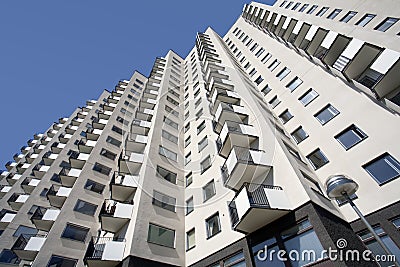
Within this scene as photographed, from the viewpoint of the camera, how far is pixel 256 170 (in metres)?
13.2

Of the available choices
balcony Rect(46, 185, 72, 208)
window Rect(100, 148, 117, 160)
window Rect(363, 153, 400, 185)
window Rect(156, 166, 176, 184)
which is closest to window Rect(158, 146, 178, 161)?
window Rect(156, 166, 176, 184)

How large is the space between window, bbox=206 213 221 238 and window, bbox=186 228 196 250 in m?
1.33

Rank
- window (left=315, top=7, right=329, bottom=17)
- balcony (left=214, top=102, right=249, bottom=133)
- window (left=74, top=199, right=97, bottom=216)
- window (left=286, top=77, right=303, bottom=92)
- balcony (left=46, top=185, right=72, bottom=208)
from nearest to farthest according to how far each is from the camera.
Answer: balcony (left=214, top=102, right=249, bottom=133) < window (left=286, top=77, right=303, bottom=92) < window (left=74, top=199, right=97, bottom=216) < balcony (left=46, top=185, right=72, bottom=208) < window (left=315, top=7, right=329, bottom=17)

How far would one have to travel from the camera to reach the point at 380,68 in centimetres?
1226

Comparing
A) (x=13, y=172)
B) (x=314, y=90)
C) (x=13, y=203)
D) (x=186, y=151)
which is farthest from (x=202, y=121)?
(x=13, y=172)

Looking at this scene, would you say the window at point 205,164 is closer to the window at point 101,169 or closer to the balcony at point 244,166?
the balcony at point 244,166

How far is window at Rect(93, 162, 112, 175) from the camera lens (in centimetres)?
2506

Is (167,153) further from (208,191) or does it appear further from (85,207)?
(85,207)

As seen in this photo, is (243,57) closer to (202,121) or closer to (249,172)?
(202,121)

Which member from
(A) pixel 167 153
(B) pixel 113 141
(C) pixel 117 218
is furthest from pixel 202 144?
(B) pixel 113 141

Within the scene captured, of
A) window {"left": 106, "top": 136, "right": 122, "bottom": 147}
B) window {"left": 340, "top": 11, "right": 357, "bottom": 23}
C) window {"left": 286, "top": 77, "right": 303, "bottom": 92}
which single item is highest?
window {"left": 340, "top": 11, "right": 357, "bottom": 23}

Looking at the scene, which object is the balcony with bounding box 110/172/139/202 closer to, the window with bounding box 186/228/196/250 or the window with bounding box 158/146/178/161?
the window with bounding box 158/146/178/161

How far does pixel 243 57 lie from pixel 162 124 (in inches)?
684

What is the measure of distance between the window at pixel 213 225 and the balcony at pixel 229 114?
298 inches
